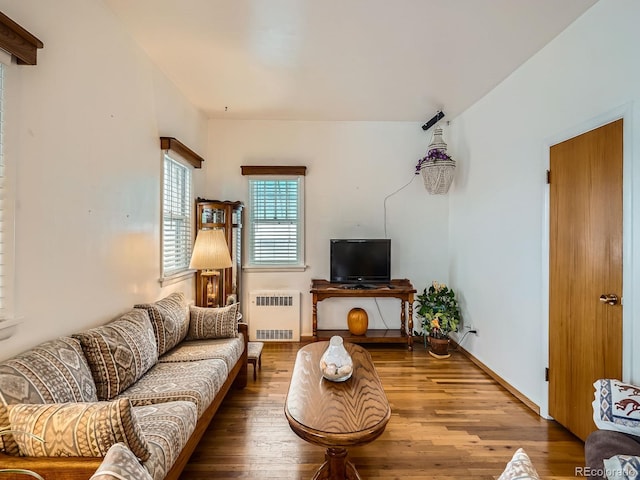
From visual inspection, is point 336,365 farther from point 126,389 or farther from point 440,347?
point 440,347

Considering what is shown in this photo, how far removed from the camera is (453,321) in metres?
3.80

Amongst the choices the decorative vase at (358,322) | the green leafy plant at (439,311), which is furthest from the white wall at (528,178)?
the decorative vase at (358,322)

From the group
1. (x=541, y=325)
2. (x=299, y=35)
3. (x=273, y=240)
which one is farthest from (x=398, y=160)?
(x=541, y=325)

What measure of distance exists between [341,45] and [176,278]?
2.65m

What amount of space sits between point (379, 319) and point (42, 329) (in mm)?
3569

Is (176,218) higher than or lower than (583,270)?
higher

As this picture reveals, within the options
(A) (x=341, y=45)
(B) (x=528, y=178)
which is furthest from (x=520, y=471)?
(A) (x=341, y=45)

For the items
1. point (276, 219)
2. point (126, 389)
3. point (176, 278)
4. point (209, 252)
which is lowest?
point (126, 389)

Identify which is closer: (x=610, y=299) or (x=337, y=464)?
(x=337, y=464)

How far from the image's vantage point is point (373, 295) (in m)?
3.92

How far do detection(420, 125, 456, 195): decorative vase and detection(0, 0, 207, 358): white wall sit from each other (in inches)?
118

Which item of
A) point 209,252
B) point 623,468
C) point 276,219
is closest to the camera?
point 623,468

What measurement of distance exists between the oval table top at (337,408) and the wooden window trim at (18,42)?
2.14m

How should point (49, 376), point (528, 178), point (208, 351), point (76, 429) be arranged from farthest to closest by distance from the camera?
point (528, 178) < point (208, 351) < point (49, 376) < point (76, 429)
